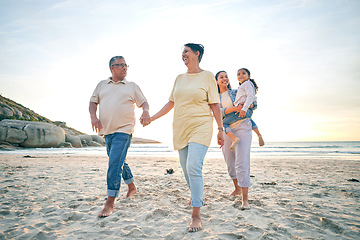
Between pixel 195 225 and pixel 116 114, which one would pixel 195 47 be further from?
pixel 195 225

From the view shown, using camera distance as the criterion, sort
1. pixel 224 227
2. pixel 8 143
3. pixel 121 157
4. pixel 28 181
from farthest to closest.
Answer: pixel 8 143 → pixel 28 181 → pixel 121 157 → pixel 224 227

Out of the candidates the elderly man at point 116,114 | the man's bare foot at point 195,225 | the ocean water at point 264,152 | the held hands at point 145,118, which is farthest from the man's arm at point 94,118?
the ocean water at point 264,152

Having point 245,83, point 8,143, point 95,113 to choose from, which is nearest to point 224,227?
point 245,83

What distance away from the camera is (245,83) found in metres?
3.32

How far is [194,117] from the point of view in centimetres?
256

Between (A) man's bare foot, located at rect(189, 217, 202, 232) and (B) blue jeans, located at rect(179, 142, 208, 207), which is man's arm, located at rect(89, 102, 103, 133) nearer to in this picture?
(B) blue jeans, located at rect(179, 142, 208, 207)

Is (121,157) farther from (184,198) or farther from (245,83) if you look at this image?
(245,83)

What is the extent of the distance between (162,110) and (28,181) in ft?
12.6

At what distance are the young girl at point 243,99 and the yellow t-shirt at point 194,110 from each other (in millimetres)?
788

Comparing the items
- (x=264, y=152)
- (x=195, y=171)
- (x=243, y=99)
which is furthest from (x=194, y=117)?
(x=264, y=152)

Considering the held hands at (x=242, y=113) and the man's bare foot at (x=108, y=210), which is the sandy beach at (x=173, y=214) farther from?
the held hands at (x=242, y=113)

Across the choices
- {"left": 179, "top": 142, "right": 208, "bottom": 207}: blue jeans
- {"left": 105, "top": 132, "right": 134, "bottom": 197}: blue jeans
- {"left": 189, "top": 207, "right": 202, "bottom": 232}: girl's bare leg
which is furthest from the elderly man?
{"left": 189, "top": 207, "right": 202, "bottom": 232}: girl's bare leg

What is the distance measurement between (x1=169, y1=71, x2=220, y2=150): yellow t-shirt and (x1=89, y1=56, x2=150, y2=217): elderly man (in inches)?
27.2

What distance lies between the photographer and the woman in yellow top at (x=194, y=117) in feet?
7.93
